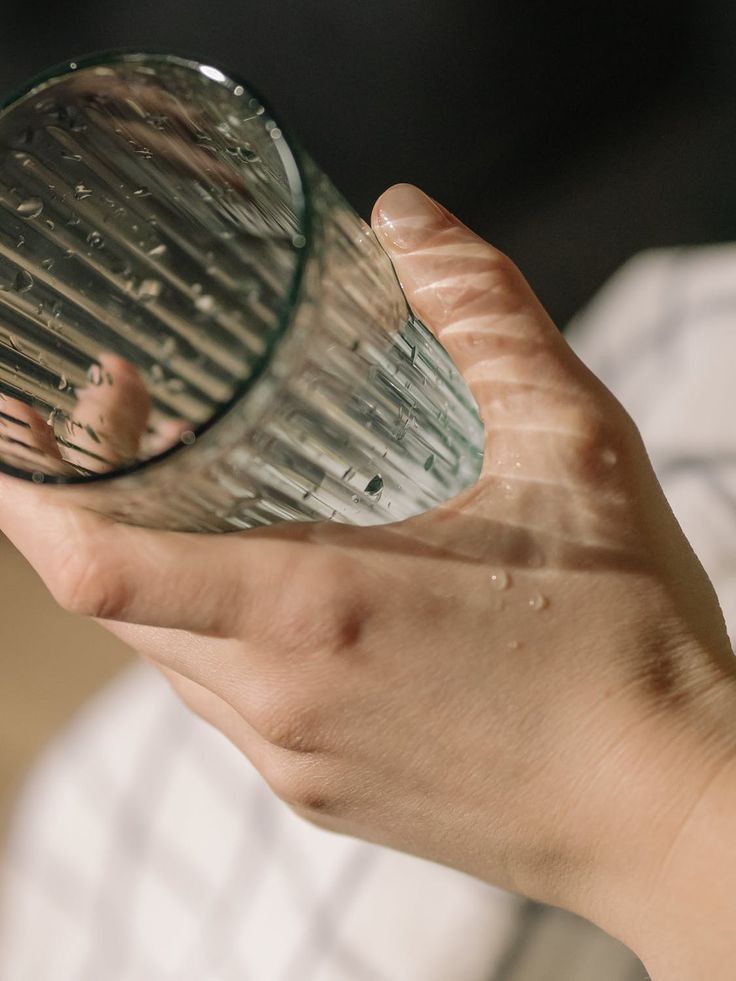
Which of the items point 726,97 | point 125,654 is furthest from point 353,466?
point 726,97

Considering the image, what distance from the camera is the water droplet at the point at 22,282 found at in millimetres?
363

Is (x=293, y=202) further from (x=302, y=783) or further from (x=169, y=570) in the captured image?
(x=302, y=783)

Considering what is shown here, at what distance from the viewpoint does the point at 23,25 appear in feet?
Result: 2.29

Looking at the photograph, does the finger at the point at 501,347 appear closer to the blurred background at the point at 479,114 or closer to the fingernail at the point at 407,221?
the fingernail at the point at 407,221

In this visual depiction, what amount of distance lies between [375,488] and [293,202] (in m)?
0.11

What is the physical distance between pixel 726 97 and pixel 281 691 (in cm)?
71

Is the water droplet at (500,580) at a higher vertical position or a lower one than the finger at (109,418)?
lower

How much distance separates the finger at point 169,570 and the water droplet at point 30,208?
0.10 metres

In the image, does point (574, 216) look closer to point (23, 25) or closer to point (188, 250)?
point (23, 25)

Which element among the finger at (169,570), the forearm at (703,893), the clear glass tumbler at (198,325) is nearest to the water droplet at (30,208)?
the clear glass tumbler at (198,325)

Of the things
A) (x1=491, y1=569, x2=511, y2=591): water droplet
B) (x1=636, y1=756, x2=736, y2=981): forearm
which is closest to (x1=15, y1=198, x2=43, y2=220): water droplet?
(x1=491, y1=569, x2=511, y2=591): water droplet

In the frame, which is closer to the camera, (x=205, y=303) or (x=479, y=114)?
(x=205, y=303)

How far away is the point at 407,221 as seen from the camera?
1.28 ft

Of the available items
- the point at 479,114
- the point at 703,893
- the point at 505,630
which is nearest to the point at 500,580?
the point at 505,630
